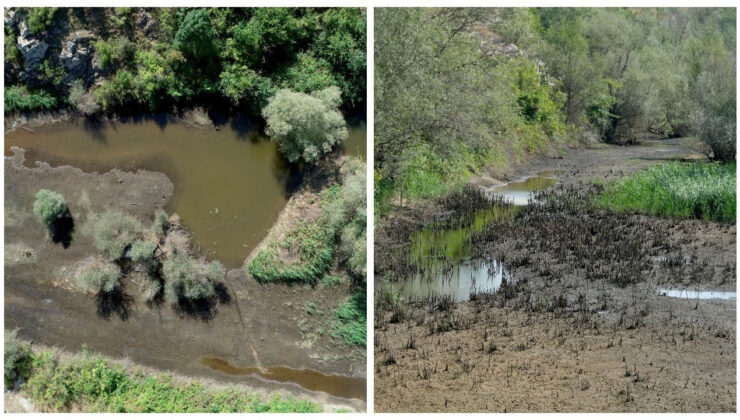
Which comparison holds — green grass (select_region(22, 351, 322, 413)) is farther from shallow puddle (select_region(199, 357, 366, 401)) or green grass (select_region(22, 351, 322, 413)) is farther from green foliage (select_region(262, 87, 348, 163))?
green foliage (select_region(262, 87, 348, 163))

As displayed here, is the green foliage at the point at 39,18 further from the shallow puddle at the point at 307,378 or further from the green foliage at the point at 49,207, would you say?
the shallow puddle at the point at 307,378

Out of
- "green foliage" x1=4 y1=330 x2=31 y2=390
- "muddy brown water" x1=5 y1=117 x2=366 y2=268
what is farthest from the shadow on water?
"green foliage" x1=4 y1=330 x2=31 y2=390

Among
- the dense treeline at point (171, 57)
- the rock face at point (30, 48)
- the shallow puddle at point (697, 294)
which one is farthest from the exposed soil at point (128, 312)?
the shallow puddle at point (697, 294)

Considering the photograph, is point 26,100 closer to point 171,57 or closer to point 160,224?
point 171,57

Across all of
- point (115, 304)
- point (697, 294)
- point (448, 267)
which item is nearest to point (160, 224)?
point (115, 304)

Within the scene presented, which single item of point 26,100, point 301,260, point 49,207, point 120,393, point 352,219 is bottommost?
point 120,393

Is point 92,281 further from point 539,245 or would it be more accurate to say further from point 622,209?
point 622,209
